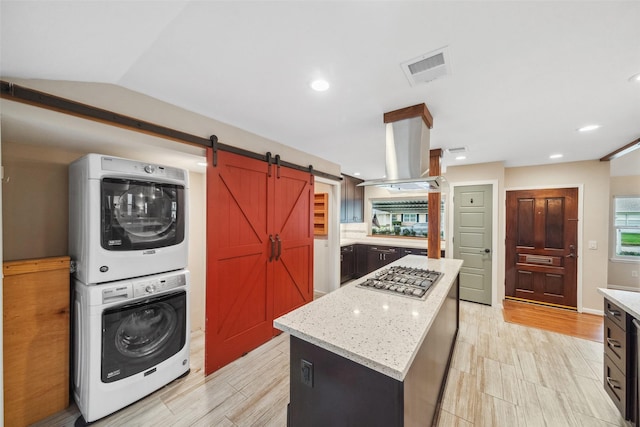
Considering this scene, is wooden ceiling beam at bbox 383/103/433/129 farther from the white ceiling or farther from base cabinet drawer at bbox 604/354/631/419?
base cabinet drawer at bbox 604/354/631/419

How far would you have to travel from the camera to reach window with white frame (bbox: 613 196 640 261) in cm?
442

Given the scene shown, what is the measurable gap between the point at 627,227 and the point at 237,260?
279 inches

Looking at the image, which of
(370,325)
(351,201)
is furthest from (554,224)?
(370,325)

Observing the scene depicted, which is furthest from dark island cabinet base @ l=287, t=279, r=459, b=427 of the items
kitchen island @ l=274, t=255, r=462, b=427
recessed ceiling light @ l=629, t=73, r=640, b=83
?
recessed ceiling light @ l=629, t=73, r=640, b=83

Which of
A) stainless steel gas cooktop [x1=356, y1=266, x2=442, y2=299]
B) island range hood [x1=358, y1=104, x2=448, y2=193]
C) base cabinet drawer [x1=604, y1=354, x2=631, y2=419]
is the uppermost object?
island range hood [x1=358, y1=104, x2=448, y2=193]

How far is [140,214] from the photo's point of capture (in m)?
1.85

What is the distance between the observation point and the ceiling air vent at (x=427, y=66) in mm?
1345

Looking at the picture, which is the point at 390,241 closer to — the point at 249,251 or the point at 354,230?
the point at 354,230

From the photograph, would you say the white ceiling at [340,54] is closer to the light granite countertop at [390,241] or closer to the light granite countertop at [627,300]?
the light granite countertop at [627,300]

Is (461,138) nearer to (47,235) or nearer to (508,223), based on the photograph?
(508,223)

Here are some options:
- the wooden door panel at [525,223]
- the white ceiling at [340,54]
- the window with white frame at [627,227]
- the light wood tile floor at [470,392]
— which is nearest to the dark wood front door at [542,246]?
the wooden door panel at [525,223]

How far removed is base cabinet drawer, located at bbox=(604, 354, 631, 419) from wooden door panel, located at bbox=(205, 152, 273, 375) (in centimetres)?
297

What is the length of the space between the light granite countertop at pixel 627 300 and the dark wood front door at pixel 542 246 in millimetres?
2752

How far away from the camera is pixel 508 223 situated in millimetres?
4344
